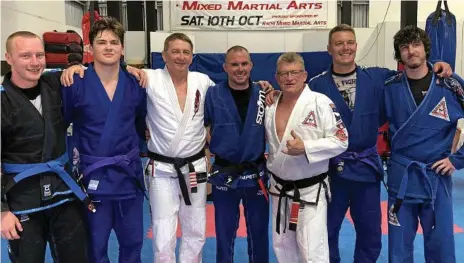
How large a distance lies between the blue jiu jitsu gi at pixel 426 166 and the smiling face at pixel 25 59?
7.37 feet

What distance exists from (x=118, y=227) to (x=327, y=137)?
148 centimetres

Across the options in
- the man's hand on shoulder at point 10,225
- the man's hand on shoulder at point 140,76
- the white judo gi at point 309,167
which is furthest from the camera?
the man's hand on shoulder at point 140,76

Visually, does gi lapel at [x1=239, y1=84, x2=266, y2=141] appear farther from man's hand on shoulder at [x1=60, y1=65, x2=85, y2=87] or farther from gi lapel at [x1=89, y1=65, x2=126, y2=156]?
man's hand on shoulder at [x1=60, y1=65, x2=85, y2=87]

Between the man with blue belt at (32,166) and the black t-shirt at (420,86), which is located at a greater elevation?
the black t-shirt at (420,86)

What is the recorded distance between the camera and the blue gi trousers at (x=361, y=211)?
3064 mm

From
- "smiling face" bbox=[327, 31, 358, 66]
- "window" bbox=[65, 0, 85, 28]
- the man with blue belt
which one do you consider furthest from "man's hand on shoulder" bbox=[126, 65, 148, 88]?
"window" bbox=[65, 0, 85, 28]

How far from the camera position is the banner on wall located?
13.1 m

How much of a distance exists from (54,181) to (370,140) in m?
2.12

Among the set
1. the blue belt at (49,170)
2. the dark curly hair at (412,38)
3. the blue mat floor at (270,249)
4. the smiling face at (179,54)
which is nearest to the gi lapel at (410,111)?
the dark curly hair at (412,38)

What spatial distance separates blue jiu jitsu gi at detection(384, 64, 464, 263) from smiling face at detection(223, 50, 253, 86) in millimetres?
1034

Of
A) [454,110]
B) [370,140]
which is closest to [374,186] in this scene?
[370,140]

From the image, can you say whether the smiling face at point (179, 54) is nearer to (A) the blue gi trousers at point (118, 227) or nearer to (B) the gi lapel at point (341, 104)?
(A) the blue gi trousers at point (118, 227)

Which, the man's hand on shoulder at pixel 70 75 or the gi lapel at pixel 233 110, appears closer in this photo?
the man's hand on shoulder at pixel 70 75

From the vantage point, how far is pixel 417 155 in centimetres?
280
